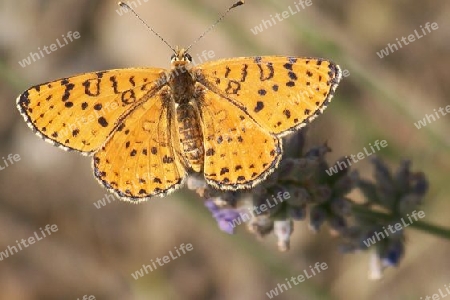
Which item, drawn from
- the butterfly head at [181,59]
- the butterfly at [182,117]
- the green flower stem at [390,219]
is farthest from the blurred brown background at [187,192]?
the butterfly at [182,117]

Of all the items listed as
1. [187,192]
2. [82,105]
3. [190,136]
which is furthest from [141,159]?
[187,192]

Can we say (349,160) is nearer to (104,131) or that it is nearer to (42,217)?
(104,131)

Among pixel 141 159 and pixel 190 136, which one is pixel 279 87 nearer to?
pixel 190 136

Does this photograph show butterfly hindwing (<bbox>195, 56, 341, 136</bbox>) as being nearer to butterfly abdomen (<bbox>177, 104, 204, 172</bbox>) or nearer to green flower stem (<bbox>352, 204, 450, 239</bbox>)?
butterfly abdomen (<bbox>177, 104, 204, 172</bbox>)

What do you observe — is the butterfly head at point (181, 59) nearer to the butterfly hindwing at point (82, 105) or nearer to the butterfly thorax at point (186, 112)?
the butterfly thorax at point (186, 112)

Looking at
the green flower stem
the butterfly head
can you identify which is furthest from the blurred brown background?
the butterfly head

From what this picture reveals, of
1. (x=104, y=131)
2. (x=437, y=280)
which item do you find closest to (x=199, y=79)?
(x=104, y=131)

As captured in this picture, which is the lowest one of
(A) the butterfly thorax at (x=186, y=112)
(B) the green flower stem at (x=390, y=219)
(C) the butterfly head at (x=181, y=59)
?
(B) the green flower stem at (x=390, y=219)
